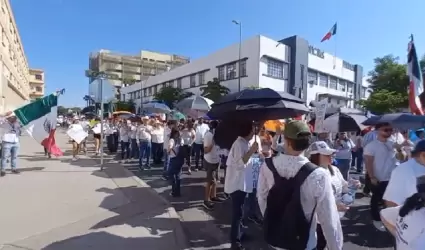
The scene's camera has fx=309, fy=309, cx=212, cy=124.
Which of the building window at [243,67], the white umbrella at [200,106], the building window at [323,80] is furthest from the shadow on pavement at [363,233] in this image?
the building window at [323,80]

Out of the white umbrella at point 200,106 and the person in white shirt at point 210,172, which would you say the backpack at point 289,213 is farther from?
the white umbrella at point 200,106

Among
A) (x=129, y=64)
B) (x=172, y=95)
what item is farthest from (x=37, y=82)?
(x=172, y=95)

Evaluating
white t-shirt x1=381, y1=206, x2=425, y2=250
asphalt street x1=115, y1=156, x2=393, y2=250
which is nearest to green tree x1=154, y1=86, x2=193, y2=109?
asphalt street x1=115, y1=156, x2=393, y2=250

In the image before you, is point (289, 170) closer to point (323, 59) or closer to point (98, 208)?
point (98, 208)

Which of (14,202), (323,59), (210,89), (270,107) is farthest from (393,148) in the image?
(323,59)

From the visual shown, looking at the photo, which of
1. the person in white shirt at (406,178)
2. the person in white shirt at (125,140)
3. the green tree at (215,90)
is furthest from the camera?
the green tree at (215,90)

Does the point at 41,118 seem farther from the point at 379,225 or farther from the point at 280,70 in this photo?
the point at 280,70

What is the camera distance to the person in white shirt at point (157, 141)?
11.1 metres

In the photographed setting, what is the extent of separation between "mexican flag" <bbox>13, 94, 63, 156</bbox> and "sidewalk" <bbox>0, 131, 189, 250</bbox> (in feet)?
6.19

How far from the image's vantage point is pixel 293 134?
2457 mm

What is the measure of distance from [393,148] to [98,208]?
521cm

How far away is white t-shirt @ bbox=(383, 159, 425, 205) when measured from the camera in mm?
2684

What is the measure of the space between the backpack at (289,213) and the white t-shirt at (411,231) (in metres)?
0.65

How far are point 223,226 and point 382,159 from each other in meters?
2.78
